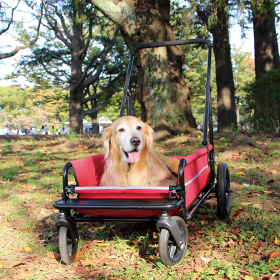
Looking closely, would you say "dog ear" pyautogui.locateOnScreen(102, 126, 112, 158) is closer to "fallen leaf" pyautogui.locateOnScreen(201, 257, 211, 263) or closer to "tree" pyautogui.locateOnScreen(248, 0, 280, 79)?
"fallen leaf" pyautogui.locateOnScreen(201, 257, 211, 263)

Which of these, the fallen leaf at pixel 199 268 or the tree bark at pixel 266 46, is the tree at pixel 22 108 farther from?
the fallen leaf at pixel 199 268

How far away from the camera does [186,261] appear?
253 cm

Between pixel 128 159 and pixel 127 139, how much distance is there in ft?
0.71

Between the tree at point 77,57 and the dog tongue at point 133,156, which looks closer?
the dog tongue at point 133,156

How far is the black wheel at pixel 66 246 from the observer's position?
247 cm

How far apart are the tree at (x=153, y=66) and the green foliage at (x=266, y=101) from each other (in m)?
3.21

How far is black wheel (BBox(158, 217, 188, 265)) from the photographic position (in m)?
2.20

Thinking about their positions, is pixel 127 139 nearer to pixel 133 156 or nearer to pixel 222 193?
pixel 133 156

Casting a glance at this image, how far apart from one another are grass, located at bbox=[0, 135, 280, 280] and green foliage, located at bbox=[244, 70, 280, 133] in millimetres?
5783

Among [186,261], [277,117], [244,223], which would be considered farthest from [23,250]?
[277,117]

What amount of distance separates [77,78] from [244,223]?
17.1 m

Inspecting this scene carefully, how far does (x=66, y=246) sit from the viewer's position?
249cm

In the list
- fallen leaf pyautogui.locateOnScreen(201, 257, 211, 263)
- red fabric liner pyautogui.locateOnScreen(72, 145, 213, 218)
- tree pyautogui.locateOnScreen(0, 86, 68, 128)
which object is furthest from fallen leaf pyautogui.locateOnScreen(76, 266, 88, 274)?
tree pyautogui.locateOnScreen(0, 86, 68, 128)

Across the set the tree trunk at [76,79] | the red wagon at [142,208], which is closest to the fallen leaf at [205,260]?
the red wagon at [142,208]
